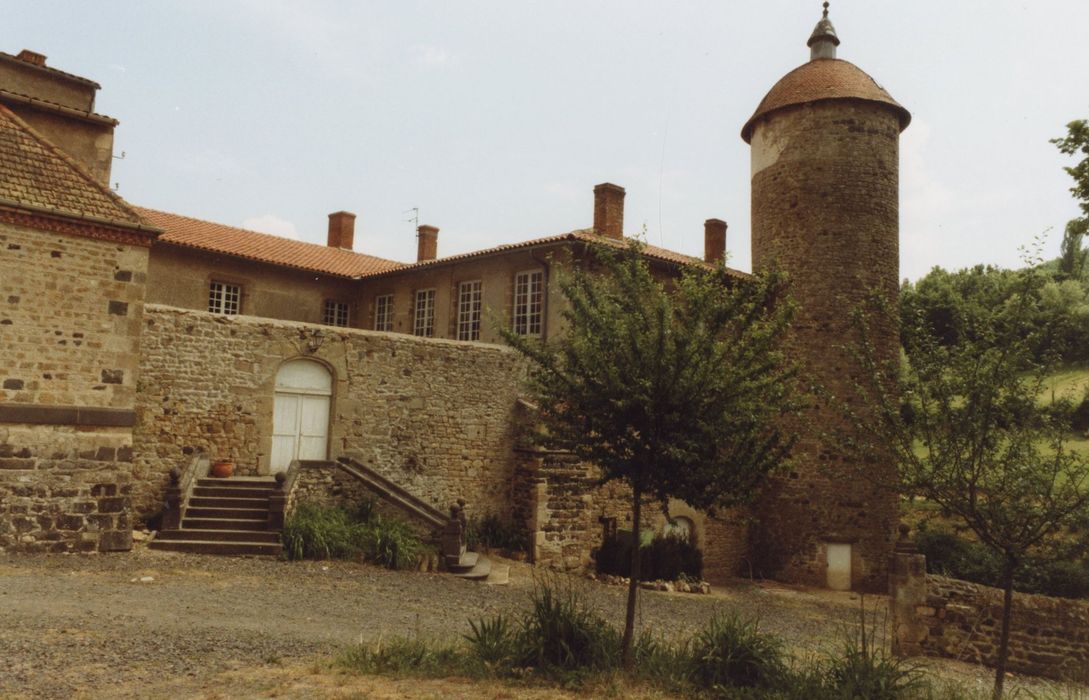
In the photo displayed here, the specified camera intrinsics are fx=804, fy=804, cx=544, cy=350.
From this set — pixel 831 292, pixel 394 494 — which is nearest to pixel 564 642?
pixel 394 494

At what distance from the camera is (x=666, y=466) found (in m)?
8.25

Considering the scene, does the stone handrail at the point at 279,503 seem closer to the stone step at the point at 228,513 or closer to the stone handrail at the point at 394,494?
the stone step at the point at 228,513

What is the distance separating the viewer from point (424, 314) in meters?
23.2

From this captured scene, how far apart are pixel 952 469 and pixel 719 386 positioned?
3.05m

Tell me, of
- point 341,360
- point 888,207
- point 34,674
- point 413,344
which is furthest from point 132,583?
point 888,207

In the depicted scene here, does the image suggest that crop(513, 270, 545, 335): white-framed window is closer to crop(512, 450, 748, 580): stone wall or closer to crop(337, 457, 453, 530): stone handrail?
crop(512, 450, 748, 580): stone wall

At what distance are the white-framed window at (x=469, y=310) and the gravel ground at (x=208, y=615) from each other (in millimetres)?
8039

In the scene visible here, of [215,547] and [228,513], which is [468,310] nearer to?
[228,513]

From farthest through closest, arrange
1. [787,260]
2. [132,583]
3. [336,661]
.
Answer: [787,260]
[132,583]
[336,661]

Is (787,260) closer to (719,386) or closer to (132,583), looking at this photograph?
(719,386)

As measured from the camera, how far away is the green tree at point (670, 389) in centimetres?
811

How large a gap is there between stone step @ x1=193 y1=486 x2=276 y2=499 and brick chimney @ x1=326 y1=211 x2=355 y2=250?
1486 centimetres

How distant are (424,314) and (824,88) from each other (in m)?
12.4

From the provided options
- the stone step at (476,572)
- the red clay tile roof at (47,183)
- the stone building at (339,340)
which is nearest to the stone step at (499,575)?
the stone step at (476,572)
